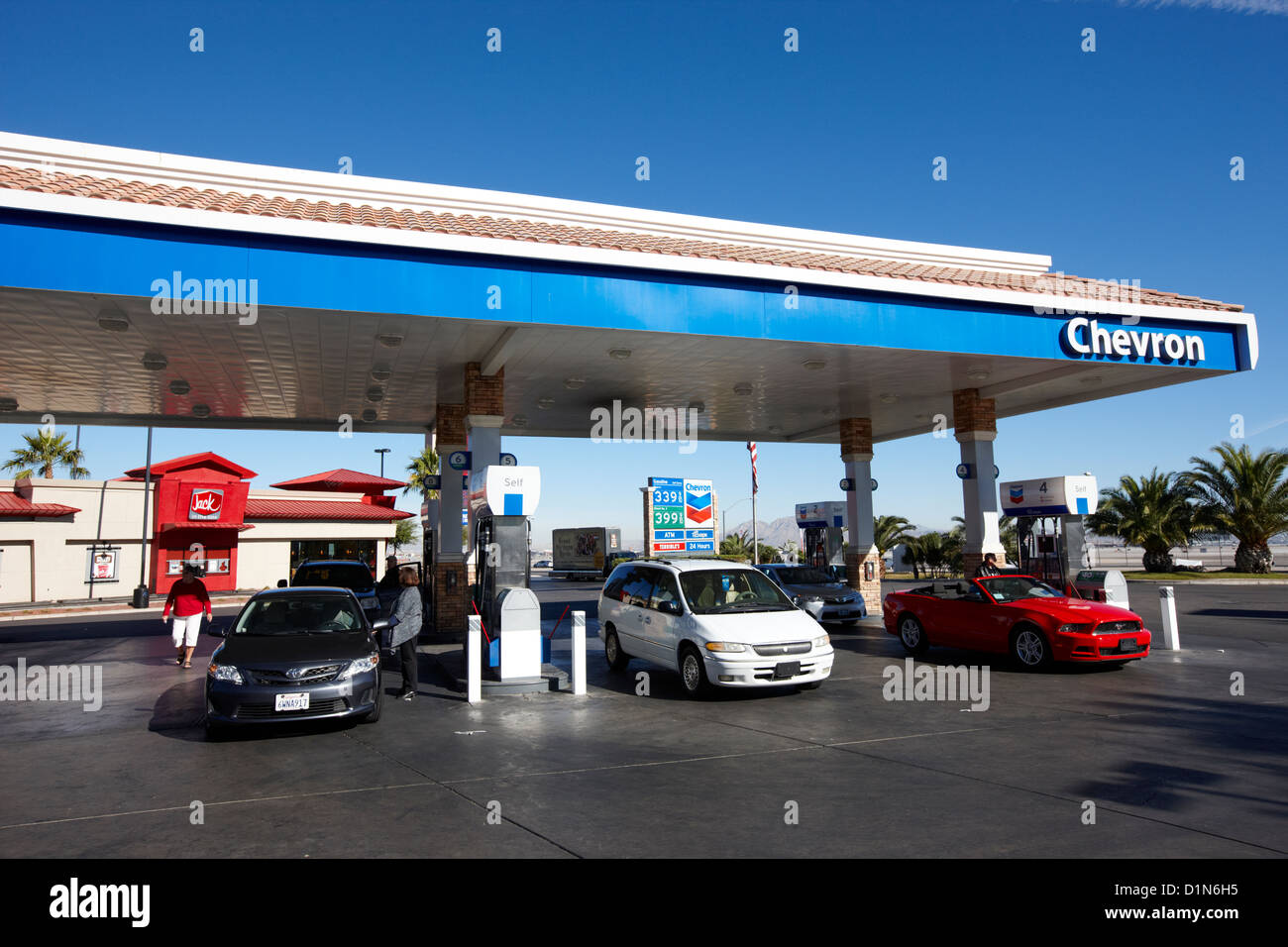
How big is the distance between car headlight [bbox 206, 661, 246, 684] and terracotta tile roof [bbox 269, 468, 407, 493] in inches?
1366

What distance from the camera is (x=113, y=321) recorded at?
1277cm

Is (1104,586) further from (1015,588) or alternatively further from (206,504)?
(206,504)

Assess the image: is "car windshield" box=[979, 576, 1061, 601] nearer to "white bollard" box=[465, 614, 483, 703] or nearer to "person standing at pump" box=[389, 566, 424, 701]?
"white bollard" box=[465, 614, 483, 703]

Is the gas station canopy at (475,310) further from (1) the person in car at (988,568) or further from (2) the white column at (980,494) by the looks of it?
(1) the person in car at (988,568)

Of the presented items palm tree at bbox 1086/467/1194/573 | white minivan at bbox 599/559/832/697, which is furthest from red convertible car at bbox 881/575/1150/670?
palm tree at bbox 1086/467/1194/573

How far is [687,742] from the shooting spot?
27.3 ft

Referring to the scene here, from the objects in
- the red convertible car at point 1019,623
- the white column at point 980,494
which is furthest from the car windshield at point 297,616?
the white column at point 980,494

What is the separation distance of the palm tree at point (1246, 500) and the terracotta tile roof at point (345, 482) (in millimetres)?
38175

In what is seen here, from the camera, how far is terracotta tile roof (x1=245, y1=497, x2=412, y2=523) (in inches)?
1460

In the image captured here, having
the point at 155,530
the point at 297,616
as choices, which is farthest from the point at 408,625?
the point at 155,530

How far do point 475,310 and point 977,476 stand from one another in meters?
12.9

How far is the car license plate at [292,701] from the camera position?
832 centimetres
